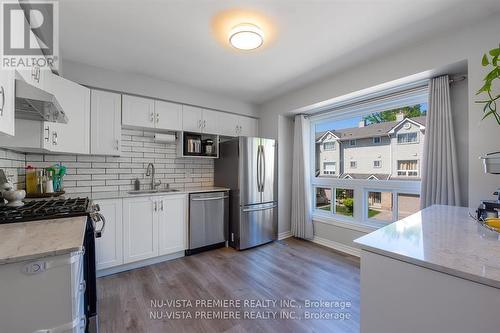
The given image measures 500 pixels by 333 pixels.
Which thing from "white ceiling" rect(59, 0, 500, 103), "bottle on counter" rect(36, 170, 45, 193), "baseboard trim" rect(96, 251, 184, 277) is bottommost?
"baseboard trim" rect(96, 251, 184, 277)

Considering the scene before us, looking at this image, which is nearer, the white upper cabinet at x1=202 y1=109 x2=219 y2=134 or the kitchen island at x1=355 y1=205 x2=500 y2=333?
the kitchen island at x1=355 y1=205 x2=500 y2=333

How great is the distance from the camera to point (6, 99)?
117 cm

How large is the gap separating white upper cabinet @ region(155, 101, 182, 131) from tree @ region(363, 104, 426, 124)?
2.81 meters

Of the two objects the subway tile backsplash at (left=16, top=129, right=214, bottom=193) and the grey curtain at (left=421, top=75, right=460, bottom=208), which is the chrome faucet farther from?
the grey curtain at (left=421, top=75, right=460, bottom=208)

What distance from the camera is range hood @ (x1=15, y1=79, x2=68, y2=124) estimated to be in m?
1.30

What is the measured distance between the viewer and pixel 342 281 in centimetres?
232

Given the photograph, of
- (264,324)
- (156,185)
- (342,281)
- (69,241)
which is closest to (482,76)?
(342,281)

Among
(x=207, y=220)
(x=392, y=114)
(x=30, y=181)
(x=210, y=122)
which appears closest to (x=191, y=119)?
(x=210, y=122)

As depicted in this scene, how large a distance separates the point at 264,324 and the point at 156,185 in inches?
93.9

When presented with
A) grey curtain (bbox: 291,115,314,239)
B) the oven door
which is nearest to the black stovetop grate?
the oven door

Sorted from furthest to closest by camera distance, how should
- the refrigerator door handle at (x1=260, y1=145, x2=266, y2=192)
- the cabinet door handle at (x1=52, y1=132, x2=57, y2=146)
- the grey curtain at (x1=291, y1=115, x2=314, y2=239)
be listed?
the grey curtain at (x1=291, y1=115, x2=314, y2=239), the refrigerator door handle at (x1=260, y1=145, x2=266, y2=192), the cabinet door handle at (x1=52, y1=132, x2=57, y2=146)

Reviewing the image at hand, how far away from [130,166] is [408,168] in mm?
3763

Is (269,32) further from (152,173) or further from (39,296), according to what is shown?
(152,173)

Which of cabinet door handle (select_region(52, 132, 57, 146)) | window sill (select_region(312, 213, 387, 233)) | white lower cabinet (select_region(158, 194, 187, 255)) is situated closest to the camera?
cabinet door handle (select_region(52, 132, 57, 146))
